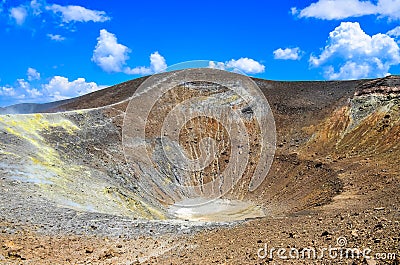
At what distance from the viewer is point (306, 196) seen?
23469 mm

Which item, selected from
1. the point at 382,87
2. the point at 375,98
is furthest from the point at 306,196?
the point at 382,87

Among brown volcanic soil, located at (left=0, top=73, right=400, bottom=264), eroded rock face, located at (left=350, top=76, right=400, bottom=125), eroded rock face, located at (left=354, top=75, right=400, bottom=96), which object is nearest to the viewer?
brown volcanic soil, located at (left=0, top=73, right=400, bottom=264)

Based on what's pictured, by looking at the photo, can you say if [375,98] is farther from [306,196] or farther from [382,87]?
[306,196]

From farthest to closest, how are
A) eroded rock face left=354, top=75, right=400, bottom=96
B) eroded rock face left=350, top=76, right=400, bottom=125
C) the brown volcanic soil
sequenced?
eroded rock face left=354, top=75, right=400, bottom=96 → eroded rock face left=350, top=76, right=400, bottom=125 → the brown volcanic soil

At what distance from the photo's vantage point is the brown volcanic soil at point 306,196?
977cm

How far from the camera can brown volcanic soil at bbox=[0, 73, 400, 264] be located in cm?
977

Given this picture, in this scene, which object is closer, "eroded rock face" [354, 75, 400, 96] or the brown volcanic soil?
the brown volcanic soil

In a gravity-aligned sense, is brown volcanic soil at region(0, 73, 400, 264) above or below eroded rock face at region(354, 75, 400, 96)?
below

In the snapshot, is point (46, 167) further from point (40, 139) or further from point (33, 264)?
point (33, 264)

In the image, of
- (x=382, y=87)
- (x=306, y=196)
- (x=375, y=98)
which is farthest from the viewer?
(x=382, y=87)

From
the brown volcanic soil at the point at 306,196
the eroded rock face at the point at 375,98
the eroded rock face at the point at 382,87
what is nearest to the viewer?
the brown volcanic soil at the point at 306,196

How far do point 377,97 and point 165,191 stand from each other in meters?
23.5

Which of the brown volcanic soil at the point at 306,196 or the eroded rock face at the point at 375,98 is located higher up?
the eroded rock face at the point at 375,98

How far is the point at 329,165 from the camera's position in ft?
88.5
